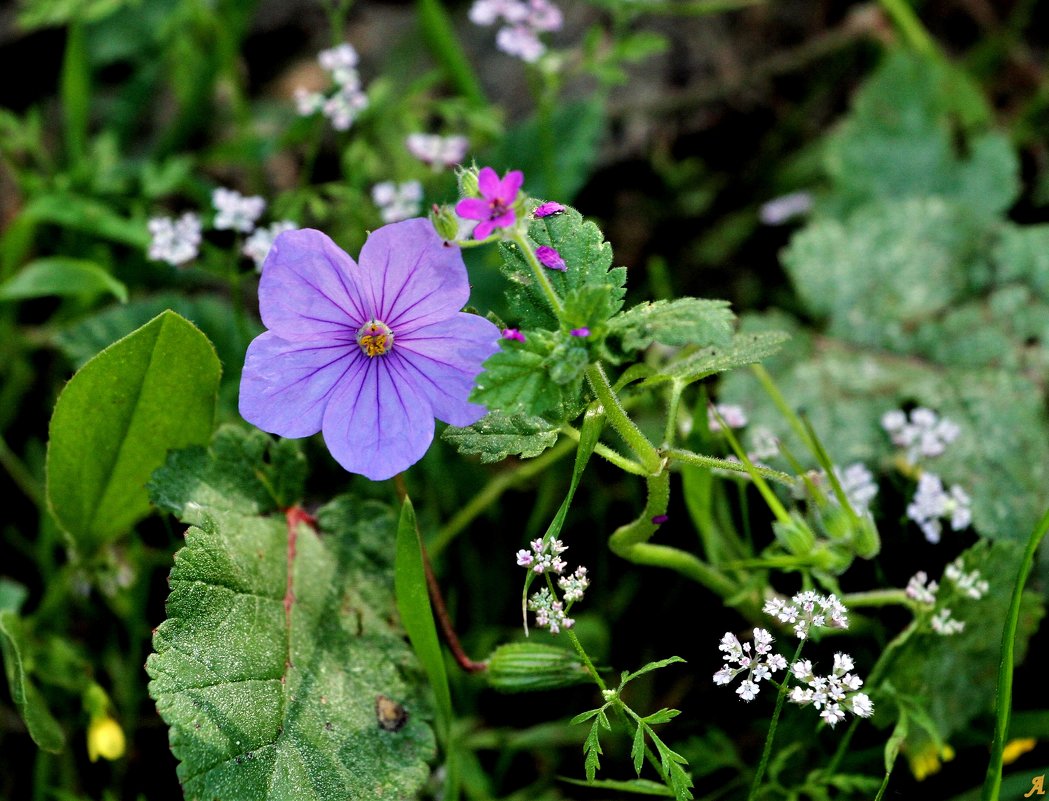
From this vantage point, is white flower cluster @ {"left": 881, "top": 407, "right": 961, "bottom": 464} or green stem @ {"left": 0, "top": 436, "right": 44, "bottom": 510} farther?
green stem @ {"left": 0, "top": 436, "right": 44, "bottom": 510}

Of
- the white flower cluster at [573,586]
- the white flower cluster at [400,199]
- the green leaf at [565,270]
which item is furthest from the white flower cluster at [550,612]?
the white flower cluster at [400,199]

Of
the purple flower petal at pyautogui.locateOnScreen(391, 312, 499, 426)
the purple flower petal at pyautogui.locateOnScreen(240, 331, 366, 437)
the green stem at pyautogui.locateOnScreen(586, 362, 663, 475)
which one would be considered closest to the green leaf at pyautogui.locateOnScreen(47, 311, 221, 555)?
the purple flower petal at pyautogui.locateOnScreen(240, 331, 366, 437)

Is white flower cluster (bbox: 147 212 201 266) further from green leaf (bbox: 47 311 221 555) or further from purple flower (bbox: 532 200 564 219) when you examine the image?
purple flower (bbox: 532 200 564 219)

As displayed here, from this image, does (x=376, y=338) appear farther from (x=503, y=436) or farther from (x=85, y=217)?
(x=85, y=217)

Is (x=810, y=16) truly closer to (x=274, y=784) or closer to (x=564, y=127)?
(x=564, y=127)

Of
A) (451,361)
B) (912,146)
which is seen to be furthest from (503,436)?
(912,146)

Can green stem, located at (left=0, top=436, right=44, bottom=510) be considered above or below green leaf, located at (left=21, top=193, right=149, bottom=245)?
below
